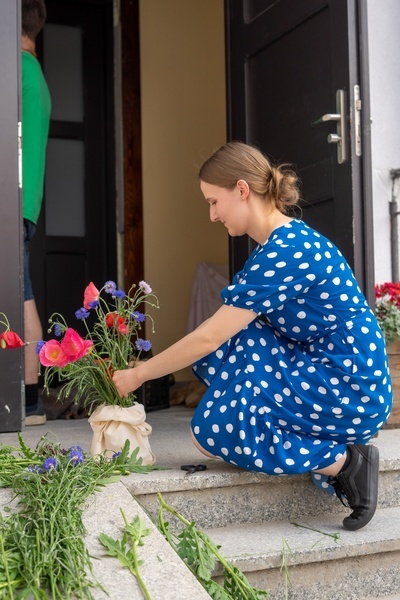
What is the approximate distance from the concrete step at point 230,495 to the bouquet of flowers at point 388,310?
1052 mm

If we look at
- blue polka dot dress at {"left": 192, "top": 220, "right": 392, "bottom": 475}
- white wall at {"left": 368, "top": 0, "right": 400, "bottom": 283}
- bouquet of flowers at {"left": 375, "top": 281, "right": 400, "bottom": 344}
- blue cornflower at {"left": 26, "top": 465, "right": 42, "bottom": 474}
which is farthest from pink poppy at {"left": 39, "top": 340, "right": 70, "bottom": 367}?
white wall at {"left": 368, "top": 0, "right": 400, "bottom": 283}

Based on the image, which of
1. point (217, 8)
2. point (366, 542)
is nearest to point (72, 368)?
point (366, 542)

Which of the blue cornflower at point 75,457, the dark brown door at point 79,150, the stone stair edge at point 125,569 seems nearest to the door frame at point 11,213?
the blue cornflower at point 75,457

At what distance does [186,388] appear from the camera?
439 cm

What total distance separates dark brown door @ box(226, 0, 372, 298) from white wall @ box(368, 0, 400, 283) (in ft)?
2.54

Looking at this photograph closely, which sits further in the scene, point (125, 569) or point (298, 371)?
point (298, 371)

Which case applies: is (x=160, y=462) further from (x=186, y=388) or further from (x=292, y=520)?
(x=186, y=388)

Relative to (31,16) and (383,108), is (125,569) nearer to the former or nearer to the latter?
(31,16)

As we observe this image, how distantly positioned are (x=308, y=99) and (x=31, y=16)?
123 centimetres

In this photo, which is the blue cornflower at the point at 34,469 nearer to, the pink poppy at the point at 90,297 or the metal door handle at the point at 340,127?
the pink poppy at the point at 90,297

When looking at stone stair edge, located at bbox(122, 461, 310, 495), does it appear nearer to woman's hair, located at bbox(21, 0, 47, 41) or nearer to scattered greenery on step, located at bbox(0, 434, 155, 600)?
scattered greenery on step, located at bbox(0, 434, 155, 600)

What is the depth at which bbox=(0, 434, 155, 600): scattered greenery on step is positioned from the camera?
1613mm

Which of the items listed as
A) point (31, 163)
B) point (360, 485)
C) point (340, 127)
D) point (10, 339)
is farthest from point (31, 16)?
point (360, 485)

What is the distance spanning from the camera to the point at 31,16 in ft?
11.4
